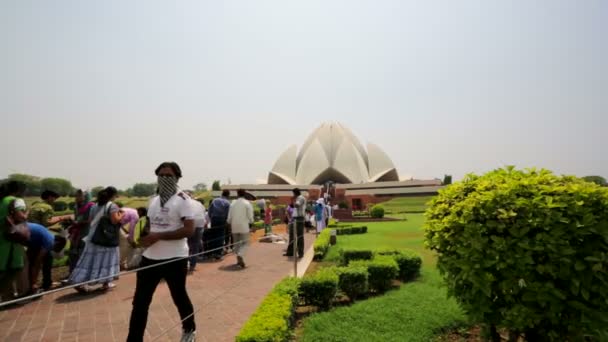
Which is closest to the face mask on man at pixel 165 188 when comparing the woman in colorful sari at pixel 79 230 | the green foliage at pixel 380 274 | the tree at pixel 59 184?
the green foliage at pixel 380 274

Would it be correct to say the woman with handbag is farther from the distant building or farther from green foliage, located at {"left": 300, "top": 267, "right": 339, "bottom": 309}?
the distant building

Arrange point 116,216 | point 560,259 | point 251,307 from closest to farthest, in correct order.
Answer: point 560,259
point 251,307
point 116,216

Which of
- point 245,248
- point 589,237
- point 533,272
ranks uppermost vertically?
point 589,237

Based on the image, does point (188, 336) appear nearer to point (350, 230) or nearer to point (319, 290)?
point (319, 290)

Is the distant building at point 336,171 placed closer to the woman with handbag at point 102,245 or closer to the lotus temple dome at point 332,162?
the lotus temple dome at point 332,162

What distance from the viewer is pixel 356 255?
217 inches

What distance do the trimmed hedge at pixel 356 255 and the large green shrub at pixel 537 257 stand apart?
3.11m

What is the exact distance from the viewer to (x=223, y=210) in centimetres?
668

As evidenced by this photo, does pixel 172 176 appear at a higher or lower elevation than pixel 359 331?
higher

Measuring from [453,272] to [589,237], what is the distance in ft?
2.63

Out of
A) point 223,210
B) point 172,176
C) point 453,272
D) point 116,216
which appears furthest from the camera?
point 223,210

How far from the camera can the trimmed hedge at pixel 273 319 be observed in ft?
7.43

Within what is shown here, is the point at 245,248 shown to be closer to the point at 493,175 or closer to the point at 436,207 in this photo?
the point at 436,207

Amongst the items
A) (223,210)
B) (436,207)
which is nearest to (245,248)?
(223,210)
